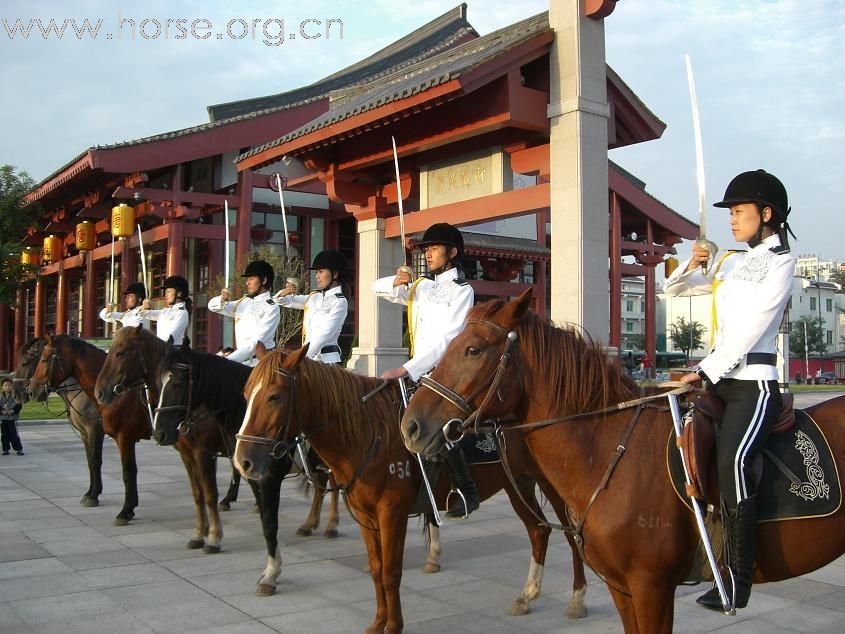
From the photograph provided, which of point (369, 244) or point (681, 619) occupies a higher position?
point (369, 244)

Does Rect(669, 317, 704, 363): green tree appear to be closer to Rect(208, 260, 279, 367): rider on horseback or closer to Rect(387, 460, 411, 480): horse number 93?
Rect(208, 260, 279, 367): rider on horseback

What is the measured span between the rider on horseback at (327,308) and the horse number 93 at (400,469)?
216 centimetres

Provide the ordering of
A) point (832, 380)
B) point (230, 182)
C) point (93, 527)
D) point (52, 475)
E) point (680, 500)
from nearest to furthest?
point (680, 500) → point (93, 527) → point (52, 475) → point (230, 182) → point (832, 380)

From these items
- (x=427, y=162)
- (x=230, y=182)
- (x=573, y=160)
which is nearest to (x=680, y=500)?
(x=573, y=160)

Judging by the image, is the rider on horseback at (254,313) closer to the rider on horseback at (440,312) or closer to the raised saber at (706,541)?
the rider on horseback at (440,312)

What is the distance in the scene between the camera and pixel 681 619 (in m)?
5.01

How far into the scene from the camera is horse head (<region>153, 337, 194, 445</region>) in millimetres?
6496

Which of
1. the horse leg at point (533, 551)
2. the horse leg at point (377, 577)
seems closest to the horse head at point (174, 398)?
the horse leg at point (377, 577)

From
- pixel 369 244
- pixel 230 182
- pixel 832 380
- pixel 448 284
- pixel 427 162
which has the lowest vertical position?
pixel 832 380

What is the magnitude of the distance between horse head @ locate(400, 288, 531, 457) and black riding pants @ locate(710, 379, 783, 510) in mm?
919

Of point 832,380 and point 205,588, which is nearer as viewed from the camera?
point 205,588

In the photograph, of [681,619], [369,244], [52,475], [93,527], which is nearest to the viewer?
[681,619]

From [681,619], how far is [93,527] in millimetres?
5833

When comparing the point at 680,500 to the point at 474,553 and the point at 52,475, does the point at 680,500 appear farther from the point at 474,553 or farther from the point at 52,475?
the point at 52,475
